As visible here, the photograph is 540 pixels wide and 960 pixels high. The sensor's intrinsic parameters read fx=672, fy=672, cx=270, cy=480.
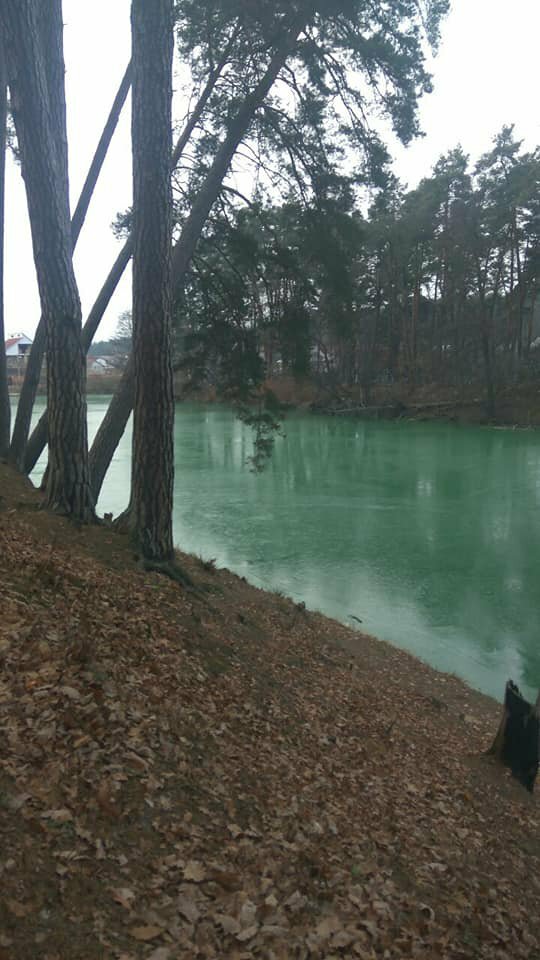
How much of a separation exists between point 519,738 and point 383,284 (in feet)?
121

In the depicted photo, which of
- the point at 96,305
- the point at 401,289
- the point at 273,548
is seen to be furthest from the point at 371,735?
the point at 401,289

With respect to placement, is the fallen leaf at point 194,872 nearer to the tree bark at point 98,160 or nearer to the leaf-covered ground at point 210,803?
the leaf-covered ground at point 210,803

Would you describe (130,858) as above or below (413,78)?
below

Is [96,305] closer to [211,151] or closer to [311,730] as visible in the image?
[211,151]

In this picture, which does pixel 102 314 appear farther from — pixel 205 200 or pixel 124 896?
pixel 124 896

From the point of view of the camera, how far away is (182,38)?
7211 millimetres

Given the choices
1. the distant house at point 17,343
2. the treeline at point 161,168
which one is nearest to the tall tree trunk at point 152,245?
the treeline at point 161,168

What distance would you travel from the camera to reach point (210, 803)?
8.70ft

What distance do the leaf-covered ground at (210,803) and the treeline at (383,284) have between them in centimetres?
390

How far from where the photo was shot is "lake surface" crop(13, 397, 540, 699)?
8617mm

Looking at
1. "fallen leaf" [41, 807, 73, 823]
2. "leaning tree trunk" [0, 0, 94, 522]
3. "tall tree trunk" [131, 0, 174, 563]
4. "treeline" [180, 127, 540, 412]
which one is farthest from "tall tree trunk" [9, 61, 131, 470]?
"fallen leaf" [41, 807, 73, 823]

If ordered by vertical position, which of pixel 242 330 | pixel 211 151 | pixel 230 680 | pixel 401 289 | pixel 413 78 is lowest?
pixel 230 680

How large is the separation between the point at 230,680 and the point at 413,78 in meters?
6.58

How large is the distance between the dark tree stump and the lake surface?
8.20ft
